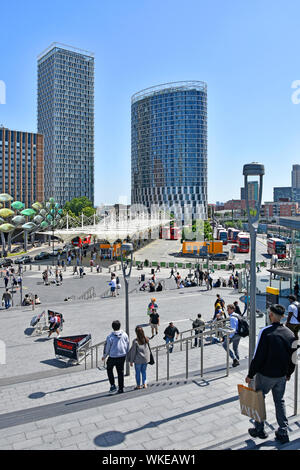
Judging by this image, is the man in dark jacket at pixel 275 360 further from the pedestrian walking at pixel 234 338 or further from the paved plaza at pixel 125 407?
the pedestrian walking at pixel 234 338

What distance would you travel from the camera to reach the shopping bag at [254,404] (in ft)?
16.0

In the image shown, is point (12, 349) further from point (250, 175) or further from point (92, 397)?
point (250, 175)

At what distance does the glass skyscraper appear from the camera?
148 meters

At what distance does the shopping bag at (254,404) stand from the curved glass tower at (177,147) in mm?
134670

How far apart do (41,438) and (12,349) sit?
10129 millimetres

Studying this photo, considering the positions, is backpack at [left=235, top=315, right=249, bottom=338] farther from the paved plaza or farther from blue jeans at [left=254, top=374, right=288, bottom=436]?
blue jeans at [left=254, top=374, right=288, bottom=436]

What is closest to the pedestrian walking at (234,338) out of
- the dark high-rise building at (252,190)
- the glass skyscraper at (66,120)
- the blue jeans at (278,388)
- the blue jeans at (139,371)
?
the blue jeans at (139,371)

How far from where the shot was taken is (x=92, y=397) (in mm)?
8070

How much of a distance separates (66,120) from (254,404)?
15680 centimetres

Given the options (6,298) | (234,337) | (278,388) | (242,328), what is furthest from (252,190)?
(6,298)

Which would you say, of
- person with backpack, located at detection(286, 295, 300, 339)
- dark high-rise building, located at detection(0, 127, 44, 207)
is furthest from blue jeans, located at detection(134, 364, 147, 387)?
dark high-rise building, located at detection(0, 127, 44, 207)

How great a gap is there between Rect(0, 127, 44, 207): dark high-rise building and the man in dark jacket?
420ft
